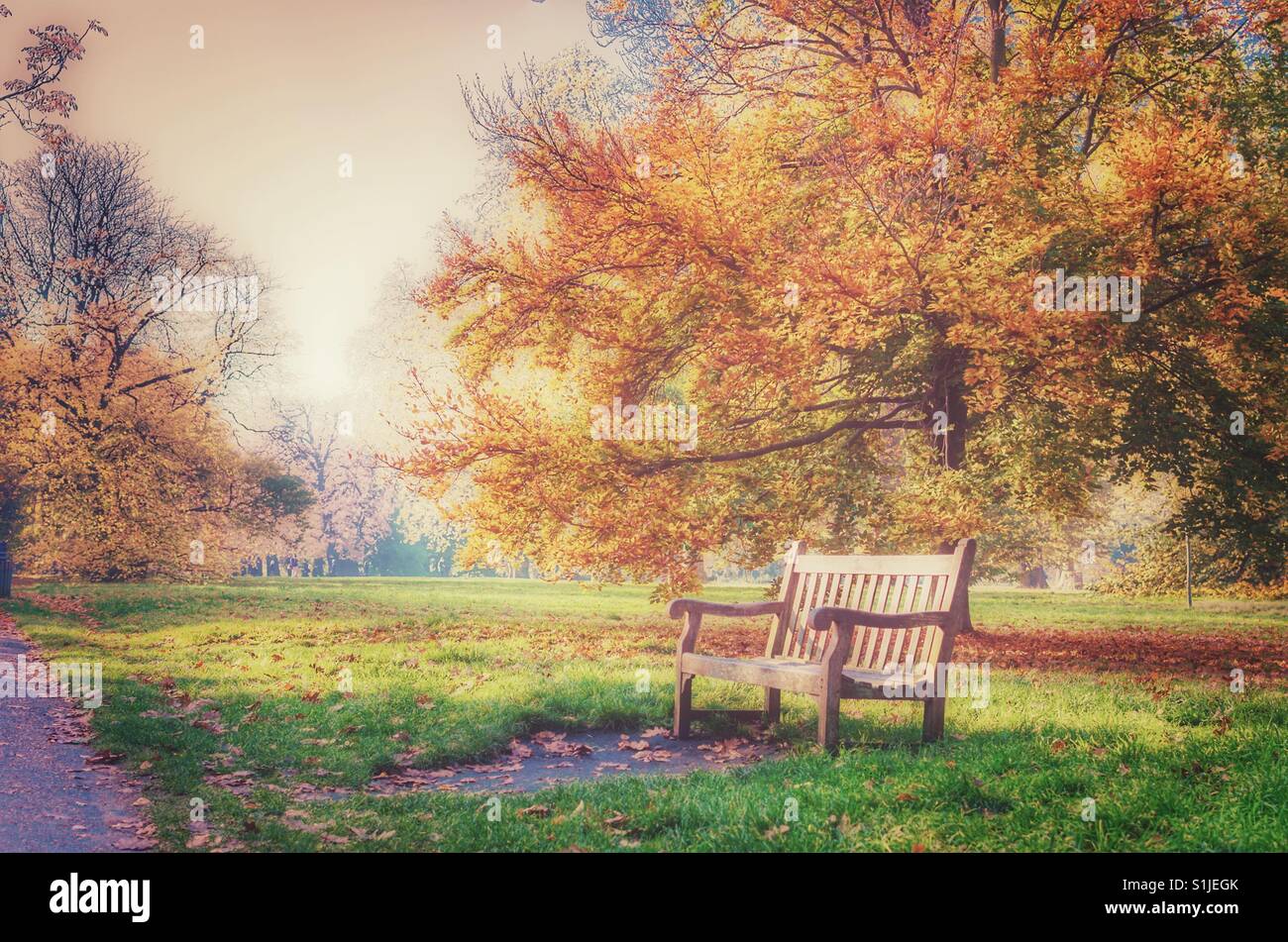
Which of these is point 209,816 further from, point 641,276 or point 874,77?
point 874,77

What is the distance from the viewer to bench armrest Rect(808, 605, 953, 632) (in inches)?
217

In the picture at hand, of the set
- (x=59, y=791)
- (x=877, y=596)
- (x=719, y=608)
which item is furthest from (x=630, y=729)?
(x=59, y=791)

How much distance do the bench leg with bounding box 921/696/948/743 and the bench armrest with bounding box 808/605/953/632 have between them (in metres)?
0.46

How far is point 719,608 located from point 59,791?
391 cm

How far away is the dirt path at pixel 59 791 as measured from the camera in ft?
14.3

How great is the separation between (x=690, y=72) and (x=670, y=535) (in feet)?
17.9

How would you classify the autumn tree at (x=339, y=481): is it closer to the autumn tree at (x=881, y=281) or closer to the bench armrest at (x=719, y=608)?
the autumn tree at (x=881, y=281)

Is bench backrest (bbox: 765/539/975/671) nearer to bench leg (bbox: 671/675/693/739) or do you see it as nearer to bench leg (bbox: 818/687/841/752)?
bench leg (bbox: 818/687/841/752)

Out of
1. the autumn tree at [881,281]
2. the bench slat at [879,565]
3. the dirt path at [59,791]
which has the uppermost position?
the autumn tree at [881,281]

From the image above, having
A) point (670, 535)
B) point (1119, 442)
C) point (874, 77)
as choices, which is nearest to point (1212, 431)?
point (1119, 442)

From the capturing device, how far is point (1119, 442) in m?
10.6

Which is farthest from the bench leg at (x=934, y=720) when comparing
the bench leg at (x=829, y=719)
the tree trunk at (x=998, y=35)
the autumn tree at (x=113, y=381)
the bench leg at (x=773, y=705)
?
the autumn tree at (x=113, y=381)

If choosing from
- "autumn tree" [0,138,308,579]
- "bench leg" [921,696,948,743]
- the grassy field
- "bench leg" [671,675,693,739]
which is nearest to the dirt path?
the grassy field

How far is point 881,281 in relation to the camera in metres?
8.41
